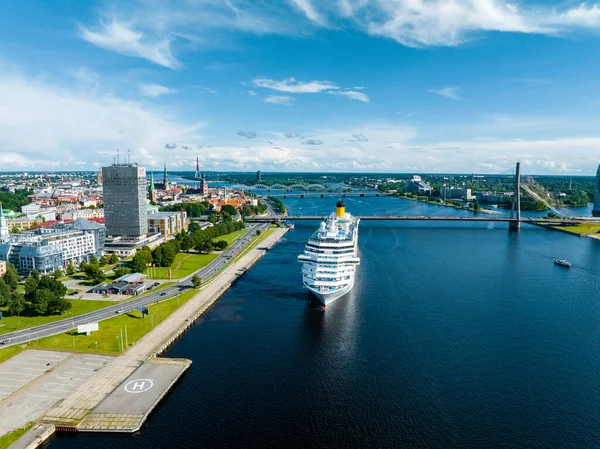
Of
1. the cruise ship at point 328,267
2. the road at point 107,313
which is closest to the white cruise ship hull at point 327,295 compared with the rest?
the cruise ship at point 328,267

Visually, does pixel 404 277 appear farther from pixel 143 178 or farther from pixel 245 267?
pixel 143 178

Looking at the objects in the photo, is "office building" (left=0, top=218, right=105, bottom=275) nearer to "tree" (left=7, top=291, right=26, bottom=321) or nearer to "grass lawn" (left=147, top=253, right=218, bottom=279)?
"grass lawn" (left=147, top=253, right=218, bottom=279)

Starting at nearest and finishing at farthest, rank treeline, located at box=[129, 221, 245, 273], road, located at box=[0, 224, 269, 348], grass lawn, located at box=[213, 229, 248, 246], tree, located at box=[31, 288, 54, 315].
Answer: road, located at box=[0, 224, 269, 348], tree, located at box=[31, 288, 54, 315], treeline, located at box=[129, 221, 245, 273], grass lawn, located at box=[213, 229, 248, 246]

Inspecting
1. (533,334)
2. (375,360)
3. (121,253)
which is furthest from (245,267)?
(533,334)

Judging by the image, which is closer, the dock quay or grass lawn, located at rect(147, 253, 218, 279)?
the dock quay

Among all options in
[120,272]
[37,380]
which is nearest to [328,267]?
[120,272]

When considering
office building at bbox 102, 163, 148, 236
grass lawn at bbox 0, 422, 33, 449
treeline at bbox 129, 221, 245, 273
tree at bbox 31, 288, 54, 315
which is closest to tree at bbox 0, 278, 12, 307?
tree at bbox 31, 288, 54, 315

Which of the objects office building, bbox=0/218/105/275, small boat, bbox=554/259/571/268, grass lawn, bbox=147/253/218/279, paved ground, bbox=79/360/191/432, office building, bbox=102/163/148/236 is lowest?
paved ground, bbox=79/360/191/432
